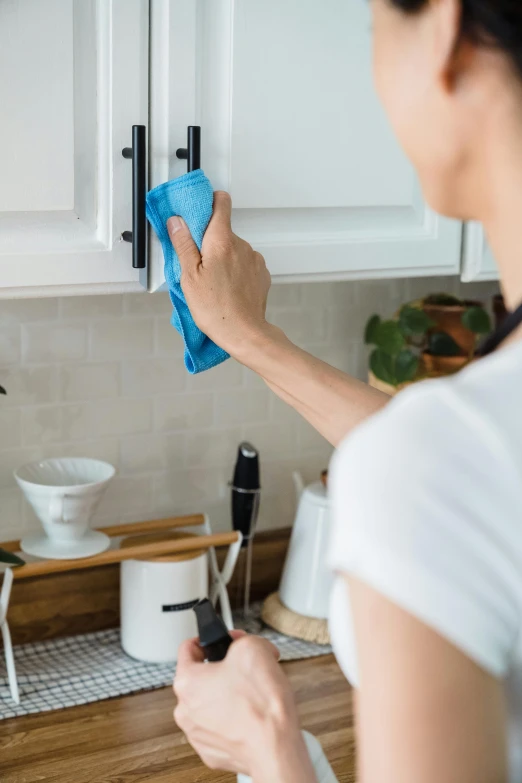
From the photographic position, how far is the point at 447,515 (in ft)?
1.67

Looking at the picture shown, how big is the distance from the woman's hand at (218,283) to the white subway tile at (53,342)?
0.48m

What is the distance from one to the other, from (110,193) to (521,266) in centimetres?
70

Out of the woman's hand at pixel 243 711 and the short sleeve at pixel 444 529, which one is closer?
the short sleeve at pixel 444 529

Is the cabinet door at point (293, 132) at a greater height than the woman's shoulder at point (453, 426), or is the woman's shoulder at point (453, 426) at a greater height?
the cabinet door at point (293, 132)

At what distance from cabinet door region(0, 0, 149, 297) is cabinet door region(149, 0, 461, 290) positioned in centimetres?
5

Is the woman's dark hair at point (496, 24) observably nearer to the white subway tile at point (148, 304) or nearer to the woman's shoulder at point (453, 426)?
the woman's shoulder at point (453, 426)

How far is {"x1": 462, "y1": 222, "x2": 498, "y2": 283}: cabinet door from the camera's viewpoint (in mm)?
1601

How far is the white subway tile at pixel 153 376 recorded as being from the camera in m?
1.77

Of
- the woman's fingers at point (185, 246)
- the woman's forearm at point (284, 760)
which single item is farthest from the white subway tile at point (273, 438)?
the woman's forearm at point (284, 760)

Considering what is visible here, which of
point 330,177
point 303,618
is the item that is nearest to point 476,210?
point 330,177

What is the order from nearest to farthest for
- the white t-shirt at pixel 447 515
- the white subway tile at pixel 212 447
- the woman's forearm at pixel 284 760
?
the white t-shirt at pixel 447 515, the woman's forearm at pixel 284 760, the white subway tile at pixel 212 447

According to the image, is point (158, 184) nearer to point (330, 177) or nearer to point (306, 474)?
point (330, 177)

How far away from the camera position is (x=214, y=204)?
1.30 meters

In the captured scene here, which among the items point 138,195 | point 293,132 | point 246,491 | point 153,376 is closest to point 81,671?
point 246,491
